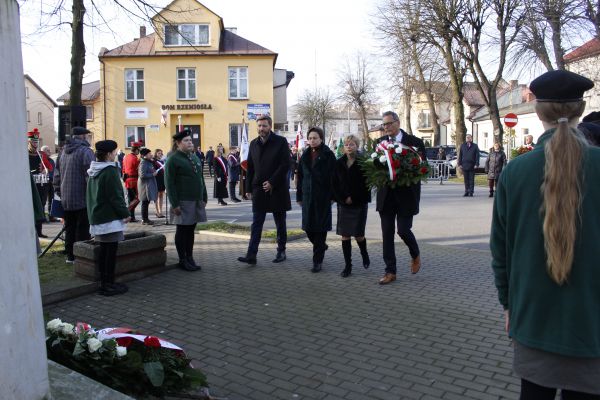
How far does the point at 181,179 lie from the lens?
773 centimetres

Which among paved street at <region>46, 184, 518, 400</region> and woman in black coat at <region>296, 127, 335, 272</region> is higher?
woman in black coat at <region>296, 127, 335, 272</region>

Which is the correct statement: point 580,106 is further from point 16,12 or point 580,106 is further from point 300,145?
point 300,145

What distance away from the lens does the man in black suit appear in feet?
22.8

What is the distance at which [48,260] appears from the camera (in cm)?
832

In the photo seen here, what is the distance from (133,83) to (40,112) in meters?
39.6

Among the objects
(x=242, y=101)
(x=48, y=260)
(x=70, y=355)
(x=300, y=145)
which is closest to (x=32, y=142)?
(x=48, y=260)

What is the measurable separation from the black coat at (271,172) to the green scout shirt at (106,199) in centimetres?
218

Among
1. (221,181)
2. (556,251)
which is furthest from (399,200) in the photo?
(221,181)

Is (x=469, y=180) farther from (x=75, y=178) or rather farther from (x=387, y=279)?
(x=75, y=178)

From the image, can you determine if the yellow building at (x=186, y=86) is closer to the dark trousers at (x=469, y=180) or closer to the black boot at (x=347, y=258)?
the dark trousers at (x=469, y=180)

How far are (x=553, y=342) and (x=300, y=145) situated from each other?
74.7 ft

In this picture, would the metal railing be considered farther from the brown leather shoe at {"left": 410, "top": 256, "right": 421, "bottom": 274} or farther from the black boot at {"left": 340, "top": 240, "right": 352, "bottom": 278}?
the black boot at {"left": 340, "top": 240, "right": 352, "bottom": 278}

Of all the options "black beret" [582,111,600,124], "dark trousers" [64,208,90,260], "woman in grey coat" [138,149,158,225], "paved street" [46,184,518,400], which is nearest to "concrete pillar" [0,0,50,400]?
"paved street" [46,184,518,400]

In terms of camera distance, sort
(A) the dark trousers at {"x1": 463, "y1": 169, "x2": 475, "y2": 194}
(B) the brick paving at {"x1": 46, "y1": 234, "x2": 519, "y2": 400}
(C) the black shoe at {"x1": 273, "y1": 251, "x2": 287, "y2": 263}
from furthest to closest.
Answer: (A) the dark trousers at {"x1": 463, "y1": 169, "x2": 475, "y2": 194}, (C) the black shoe at {"x1": 273, "y1": 251, "x2": 287, "y2": 263}, (B) the brick paving at {"x1": 46, "y1": 234, "x2": 519, "y2": 400}
